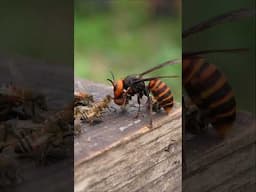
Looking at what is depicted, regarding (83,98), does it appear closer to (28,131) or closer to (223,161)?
(28,131)

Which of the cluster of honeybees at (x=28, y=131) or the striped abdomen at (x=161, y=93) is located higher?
the striped abdomen at (x=161, y=93)

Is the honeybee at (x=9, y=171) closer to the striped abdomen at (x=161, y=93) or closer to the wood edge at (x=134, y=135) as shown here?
the wood edge at (x=134, y=135)

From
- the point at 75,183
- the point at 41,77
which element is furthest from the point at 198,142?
the point at 41,77

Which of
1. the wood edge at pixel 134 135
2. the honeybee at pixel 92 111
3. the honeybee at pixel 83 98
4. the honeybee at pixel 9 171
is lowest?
the honeybee at pixel 9 171

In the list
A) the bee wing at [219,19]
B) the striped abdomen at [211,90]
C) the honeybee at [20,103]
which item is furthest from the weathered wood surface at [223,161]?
the honeybee at [20,103]

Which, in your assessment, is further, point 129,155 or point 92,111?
point 92,111

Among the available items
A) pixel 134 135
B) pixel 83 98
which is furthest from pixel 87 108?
pixel 134 135

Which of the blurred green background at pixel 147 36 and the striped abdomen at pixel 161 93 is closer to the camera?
the blurred green background at pixel 147 36
